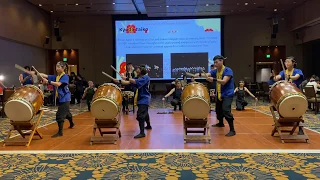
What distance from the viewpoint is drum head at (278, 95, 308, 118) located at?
186 inches

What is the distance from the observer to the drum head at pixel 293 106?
4.71 meters

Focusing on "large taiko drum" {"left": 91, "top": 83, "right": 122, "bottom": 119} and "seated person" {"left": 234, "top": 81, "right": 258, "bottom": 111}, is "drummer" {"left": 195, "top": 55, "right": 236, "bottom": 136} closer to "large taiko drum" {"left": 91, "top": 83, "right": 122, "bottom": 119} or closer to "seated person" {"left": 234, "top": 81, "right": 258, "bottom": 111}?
"large taiko drum" {"left": 91, "top": 83, "right": 122, "bottom": 119}

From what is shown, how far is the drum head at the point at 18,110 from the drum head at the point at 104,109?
1.00 m

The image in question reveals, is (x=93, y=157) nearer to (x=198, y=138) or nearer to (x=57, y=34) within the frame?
(x=198, y=138)

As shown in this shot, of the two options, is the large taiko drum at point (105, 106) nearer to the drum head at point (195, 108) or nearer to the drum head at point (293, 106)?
the drum head at point (195, 108)

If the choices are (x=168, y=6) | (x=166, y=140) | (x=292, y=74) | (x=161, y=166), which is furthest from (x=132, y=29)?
(x=161, y=166)

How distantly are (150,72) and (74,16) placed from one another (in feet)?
18.5

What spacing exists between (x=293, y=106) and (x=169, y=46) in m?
11.5

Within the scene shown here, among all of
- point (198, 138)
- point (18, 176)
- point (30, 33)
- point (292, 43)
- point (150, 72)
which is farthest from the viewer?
point (292, 43)

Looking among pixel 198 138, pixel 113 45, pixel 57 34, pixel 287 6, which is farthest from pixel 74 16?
pixel 198 138

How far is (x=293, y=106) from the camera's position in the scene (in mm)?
4750

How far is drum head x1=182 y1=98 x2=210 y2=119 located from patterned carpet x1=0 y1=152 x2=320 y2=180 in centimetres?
88

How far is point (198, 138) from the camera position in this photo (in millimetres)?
4883

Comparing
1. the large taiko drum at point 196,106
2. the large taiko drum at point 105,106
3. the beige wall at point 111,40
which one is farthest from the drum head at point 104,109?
the beige wall at point 111,40
